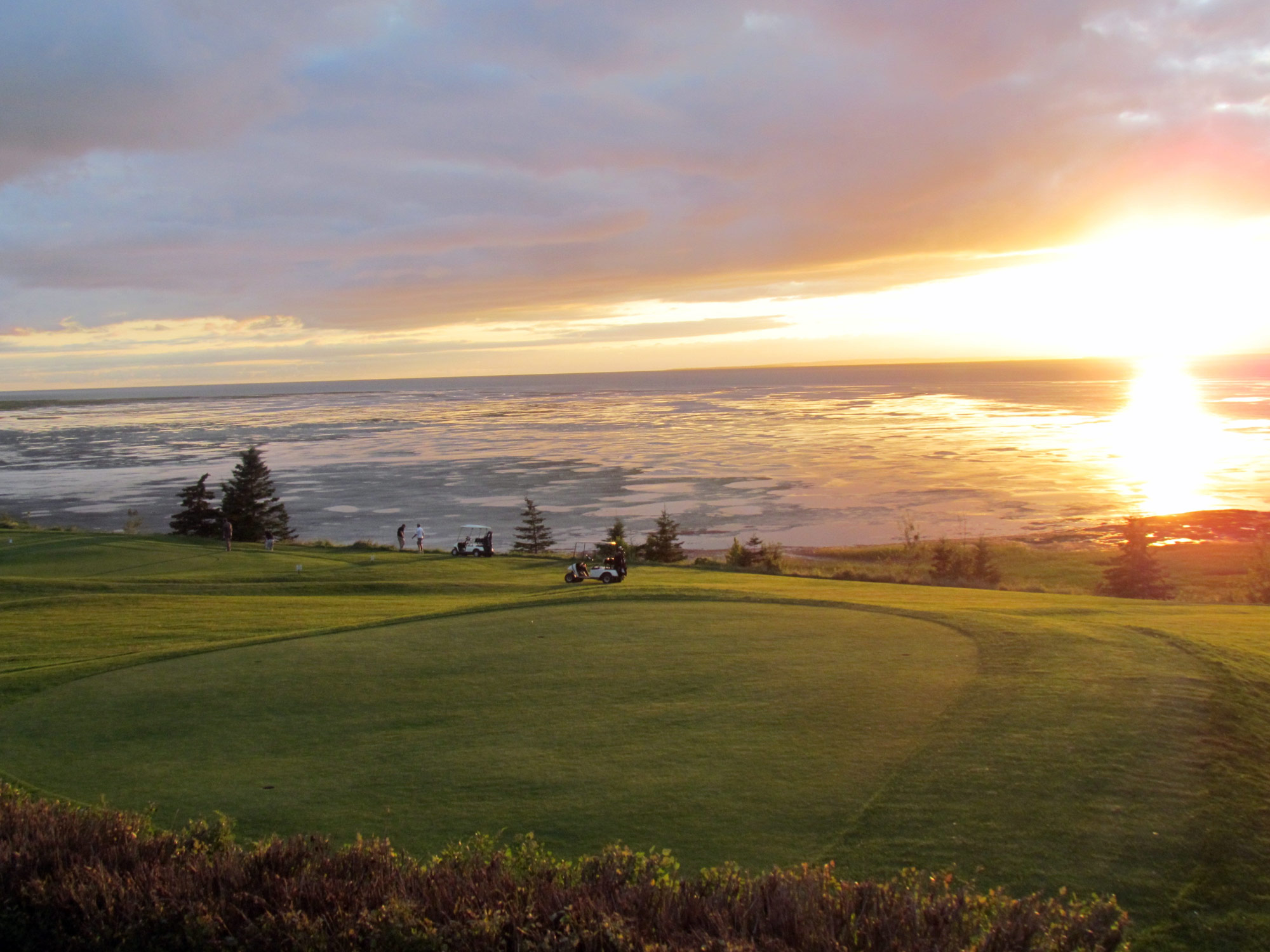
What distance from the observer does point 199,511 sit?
151 ft

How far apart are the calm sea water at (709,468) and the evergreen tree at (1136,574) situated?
13073 millimetres

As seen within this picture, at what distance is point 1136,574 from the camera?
31.0 metres

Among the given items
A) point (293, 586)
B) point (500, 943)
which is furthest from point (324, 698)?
point (293, 586)

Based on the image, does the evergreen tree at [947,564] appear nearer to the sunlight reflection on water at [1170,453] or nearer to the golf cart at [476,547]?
the golf cart at [476,547]

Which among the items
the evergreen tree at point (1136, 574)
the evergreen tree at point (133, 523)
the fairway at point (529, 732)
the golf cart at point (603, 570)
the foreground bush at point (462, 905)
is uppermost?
the foreground bush at point (462, 905)

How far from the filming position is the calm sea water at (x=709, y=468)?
49.8 meters

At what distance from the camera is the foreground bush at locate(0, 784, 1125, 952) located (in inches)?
178

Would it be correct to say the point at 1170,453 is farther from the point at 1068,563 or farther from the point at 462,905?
the point at 462,905

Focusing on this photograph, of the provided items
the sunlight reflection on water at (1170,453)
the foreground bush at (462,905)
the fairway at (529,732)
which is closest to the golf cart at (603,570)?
the fairway at (529,732)

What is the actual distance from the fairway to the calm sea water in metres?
31.4

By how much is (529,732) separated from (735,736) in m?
1.86

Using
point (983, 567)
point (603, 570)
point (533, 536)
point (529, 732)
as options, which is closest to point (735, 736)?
point (529, 732)

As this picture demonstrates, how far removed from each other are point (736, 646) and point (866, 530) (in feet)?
118

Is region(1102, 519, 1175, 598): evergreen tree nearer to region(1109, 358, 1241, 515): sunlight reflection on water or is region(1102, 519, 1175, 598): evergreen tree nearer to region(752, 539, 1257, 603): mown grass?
region(752, 539, 1257, 603): mown grass
